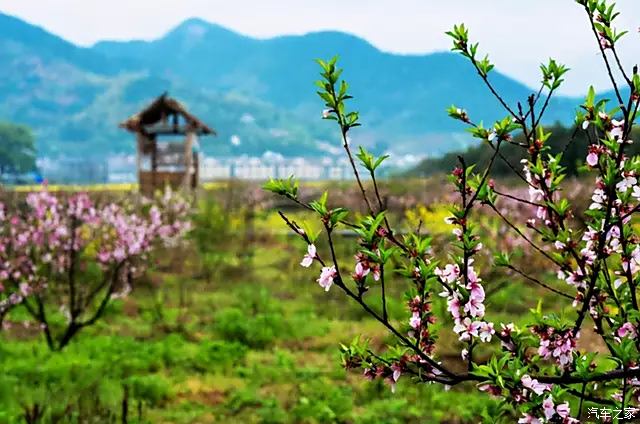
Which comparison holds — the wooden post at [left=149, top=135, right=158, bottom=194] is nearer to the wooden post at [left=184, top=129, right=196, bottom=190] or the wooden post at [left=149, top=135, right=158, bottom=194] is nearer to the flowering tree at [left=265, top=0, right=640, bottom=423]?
the wooden post at [left=184, top=129, right=196, bottom=190]

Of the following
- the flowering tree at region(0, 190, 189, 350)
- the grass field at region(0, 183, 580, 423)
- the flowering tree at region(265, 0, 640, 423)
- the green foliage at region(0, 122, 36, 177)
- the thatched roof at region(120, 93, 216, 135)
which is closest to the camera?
the flowering tree at region(265, 0, 640, 423)

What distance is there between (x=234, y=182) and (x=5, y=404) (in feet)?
Answer: 50.4

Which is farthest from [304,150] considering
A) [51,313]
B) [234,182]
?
[51,313]

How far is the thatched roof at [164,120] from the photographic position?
78.1 feet

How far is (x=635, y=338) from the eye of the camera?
2887 millimetres

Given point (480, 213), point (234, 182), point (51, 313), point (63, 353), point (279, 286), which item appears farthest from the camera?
point (234, 182)

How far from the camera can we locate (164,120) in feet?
79.9

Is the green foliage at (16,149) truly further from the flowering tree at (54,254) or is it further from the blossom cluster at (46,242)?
the blossom cluster at (46,242)

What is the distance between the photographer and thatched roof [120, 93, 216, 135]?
23.8 m

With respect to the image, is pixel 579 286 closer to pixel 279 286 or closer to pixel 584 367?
pixel 584 367

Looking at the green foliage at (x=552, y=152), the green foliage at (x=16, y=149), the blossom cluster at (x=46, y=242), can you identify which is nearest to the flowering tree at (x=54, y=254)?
the blossom cluster at (x=46, y=242)

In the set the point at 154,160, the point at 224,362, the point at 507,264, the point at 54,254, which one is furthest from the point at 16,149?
the point at 507,264

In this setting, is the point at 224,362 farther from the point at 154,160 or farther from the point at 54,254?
the point at 154,160

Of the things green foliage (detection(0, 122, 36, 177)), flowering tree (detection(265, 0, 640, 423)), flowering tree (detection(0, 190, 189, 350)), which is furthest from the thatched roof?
green foliage (detection(0, 122, 36, 177))
